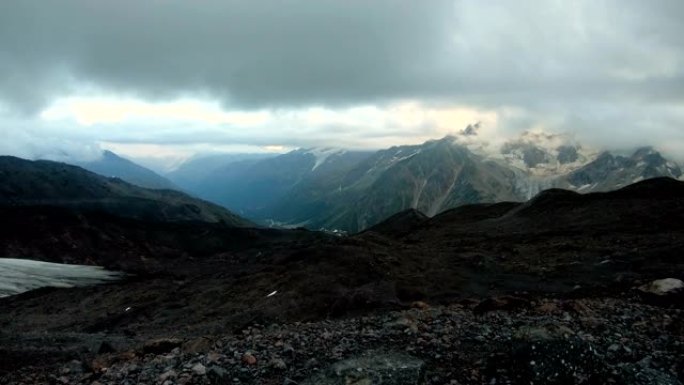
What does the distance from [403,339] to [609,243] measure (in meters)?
46.2

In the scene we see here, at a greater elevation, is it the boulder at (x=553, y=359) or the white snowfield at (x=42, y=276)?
the boulder at (x=553, y=359)

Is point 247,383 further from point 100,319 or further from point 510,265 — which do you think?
point 100,319

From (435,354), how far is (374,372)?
2023 millimetres

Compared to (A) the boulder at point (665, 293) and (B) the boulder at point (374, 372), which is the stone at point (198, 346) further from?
(A) the boulder at point (665, 293)

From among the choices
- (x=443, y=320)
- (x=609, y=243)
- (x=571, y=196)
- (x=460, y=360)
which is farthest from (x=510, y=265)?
(x=571, y=196)

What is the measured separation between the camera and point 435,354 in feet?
46.5

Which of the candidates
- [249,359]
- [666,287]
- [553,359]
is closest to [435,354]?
[553,359]

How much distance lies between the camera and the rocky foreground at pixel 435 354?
41.8 feet

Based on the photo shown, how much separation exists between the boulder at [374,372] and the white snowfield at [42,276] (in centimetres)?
9515

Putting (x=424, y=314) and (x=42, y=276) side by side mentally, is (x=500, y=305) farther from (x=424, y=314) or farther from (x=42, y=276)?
(x=42, y=276)

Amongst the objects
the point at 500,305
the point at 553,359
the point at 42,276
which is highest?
the point at 553,359

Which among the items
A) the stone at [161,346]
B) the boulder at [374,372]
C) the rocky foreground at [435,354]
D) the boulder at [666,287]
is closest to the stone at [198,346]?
the rocky foreground at [435,354]

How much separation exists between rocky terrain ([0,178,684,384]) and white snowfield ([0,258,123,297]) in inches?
704

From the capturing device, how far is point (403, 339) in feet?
50.6
